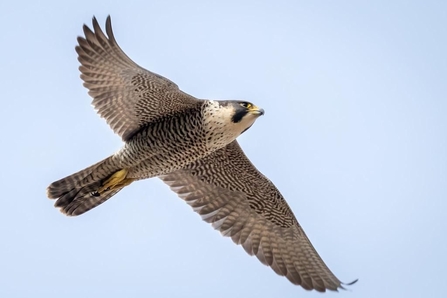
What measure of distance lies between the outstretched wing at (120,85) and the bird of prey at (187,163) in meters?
0.02

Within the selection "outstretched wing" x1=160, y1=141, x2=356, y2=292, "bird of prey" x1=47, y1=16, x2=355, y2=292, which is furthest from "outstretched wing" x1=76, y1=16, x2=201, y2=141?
"outstretched wing" x1=160, y1=141, x2=356, y2=292

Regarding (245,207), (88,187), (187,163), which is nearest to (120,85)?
(187,163)

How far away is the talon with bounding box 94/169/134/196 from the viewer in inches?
620

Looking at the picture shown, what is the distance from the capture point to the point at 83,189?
16.0m

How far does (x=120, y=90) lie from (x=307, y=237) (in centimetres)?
412

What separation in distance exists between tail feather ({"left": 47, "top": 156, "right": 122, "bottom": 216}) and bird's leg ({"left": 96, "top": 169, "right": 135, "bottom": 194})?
0.19 ft

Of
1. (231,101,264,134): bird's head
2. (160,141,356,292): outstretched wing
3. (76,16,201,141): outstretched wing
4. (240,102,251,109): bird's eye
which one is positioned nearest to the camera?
(231,101,264,134): bird's head

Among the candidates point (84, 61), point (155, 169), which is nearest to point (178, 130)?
point (155, 169)

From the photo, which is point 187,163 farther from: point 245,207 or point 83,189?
point 83,189

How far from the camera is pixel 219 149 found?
1630cm

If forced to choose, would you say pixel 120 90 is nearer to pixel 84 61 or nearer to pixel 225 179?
pixel 84 61

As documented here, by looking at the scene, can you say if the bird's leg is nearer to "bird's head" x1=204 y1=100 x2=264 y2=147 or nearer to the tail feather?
the tail feather

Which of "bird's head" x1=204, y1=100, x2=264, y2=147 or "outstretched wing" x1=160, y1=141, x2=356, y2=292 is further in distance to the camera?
"outstretched wing" x1=160, y1=141, x2=356, y2=292

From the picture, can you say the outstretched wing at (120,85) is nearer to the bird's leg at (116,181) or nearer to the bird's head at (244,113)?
the bird's head at (244,113)
